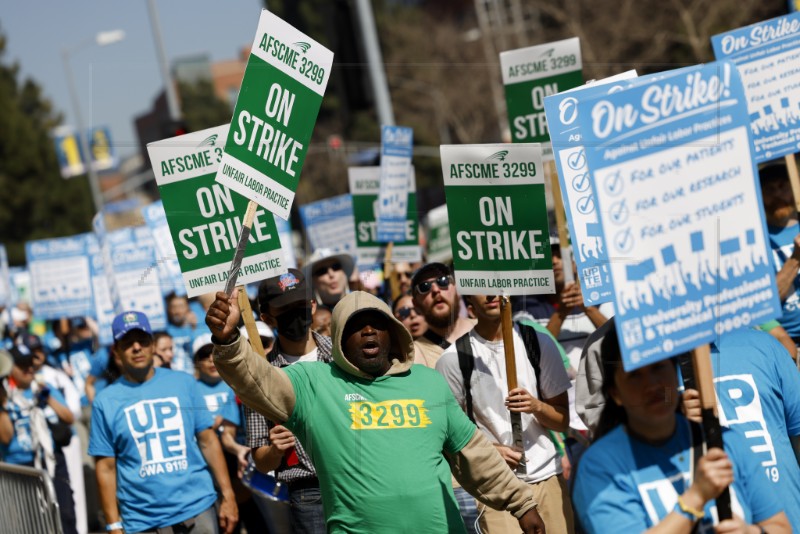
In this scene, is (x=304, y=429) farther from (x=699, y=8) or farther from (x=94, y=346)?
(x=699, y=8)

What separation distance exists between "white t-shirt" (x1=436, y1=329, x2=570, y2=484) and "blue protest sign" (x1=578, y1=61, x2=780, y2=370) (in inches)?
85.7

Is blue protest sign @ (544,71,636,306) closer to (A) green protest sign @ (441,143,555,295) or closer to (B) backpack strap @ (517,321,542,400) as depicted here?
(A) green protest sign @ (441,143,555,295)

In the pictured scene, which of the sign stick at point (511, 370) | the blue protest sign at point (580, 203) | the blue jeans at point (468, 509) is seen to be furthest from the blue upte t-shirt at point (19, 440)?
the sign stick at point (511, 370)

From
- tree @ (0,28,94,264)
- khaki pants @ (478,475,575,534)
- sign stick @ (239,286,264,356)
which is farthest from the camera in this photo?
tree @ (0,28,94,264)

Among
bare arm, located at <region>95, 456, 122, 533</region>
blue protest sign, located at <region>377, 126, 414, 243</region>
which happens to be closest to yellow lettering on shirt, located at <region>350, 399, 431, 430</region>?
bare arm, located at <region>95, 456, 122, 533</region>

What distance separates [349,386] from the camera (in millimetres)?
5020

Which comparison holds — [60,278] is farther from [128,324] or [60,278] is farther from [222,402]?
[128,324]

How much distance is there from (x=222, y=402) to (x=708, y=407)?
200 inches

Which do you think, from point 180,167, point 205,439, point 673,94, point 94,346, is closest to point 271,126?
point 180,167

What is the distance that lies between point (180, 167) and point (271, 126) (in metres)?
0.87

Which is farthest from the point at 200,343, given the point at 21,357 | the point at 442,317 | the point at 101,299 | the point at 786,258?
the point at 101,299

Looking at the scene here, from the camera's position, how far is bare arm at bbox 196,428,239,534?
24.6 feet

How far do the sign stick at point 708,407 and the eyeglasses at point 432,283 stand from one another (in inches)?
123

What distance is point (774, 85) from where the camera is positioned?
7156mm
